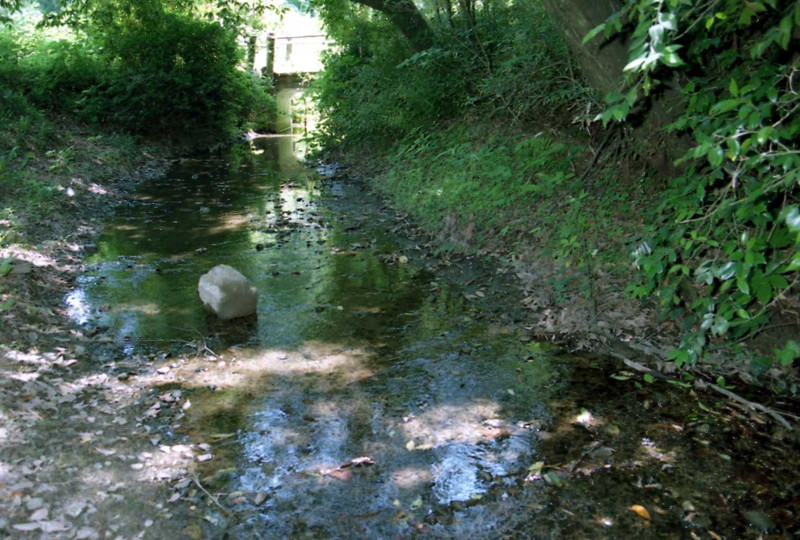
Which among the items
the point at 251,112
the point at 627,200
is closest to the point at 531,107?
the point at 627,200

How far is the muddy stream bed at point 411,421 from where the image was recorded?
11.1 feet

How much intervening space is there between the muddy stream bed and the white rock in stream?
0.14m

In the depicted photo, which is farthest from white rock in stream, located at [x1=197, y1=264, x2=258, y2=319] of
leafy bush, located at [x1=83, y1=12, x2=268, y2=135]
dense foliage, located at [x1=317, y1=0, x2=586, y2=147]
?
leafy bush, located at [x1=83, y1=12, x2=268, y2=135]

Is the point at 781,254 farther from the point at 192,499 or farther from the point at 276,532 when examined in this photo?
the point at 192,499

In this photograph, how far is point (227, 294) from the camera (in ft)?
19.7

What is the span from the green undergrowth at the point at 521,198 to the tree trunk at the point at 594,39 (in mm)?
1430

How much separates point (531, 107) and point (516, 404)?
588 centimetres

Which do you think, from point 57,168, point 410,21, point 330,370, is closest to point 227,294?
point 330,370

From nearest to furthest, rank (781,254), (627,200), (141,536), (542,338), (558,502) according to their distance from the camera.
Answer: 1. (141,536)
2. (558,502)
3. (781,254)
4. (542,338)
5. (627,200)

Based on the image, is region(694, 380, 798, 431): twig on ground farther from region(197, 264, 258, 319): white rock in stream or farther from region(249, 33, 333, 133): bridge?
region(249, 33, 333, 133): bridge

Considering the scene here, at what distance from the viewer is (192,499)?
3.52 metres

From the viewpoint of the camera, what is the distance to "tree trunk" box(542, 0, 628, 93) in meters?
5.54

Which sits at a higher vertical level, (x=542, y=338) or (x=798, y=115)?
(x=798, y=115)

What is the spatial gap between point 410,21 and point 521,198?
5537 millimetres
